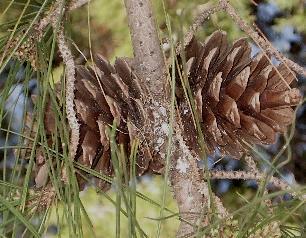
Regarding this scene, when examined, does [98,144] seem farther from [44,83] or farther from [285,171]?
[285,171]

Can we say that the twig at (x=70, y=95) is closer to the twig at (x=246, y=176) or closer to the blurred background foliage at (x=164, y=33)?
the twig at (x=246, y=176)

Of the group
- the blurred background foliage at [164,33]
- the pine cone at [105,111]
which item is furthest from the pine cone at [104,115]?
the blurred background foliage at [164,33]

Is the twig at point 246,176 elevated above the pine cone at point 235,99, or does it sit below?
below

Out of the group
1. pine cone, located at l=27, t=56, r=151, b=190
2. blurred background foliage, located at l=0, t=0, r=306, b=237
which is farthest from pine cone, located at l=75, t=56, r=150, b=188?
blurred background foliage, located at l=0, t=0, r=306, b=237

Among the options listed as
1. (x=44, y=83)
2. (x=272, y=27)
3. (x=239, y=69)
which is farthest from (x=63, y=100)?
(x=272, y=27)

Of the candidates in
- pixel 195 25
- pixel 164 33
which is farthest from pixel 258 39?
pixel 164 33

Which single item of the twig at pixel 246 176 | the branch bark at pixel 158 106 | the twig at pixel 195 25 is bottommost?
the twig at pixel 246 176

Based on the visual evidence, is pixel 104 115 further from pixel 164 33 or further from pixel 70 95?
pixel 164 33
